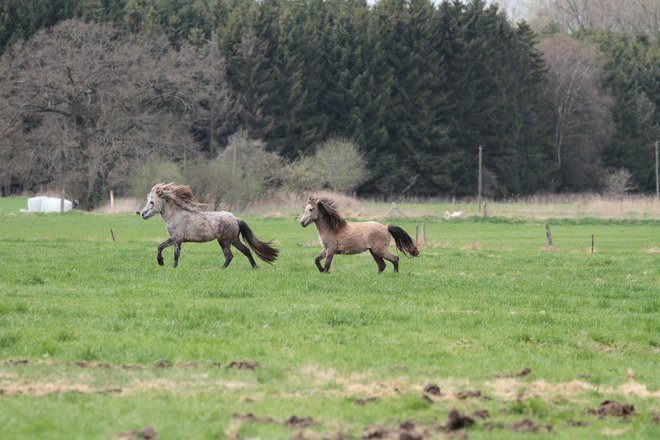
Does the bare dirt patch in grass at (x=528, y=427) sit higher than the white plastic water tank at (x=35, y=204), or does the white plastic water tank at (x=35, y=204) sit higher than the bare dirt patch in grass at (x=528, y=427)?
the white plastic water tank at (x=35, y=204)

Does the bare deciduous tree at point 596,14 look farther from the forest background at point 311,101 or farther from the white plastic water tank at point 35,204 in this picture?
the white plastic water tank at point 35,204

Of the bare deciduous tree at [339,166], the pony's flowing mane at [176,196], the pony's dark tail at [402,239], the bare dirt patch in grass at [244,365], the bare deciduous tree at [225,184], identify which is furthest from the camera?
the bare deciduous tree at [339,166]

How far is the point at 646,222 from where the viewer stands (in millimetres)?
46844

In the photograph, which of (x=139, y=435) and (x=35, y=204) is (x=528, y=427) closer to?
(x=139, y=435)

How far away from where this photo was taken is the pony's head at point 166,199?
57.2 feet

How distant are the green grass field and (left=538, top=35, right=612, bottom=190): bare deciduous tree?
76.1 metres

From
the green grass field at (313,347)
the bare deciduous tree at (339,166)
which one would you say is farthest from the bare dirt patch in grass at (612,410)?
the bare deciduous tree at (339,166)

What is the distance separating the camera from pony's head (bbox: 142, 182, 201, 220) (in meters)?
17.4

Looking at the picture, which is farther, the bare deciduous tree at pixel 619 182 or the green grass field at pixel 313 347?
the bare deciduous tree at pixel 619 182

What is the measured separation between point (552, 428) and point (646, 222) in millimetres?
44741

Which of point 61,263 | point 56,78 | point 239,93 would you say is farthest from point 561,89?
point 61,263

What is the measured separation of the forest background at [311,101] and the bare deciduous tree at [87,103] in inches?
6.3

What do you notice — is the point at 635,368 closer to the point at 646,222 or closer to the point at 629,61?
the point at 646,222

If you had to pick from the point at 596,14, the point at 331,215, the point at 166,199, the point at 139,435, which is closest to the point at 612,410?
the point at 139,435
